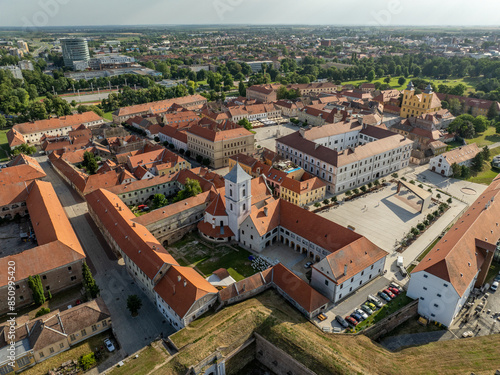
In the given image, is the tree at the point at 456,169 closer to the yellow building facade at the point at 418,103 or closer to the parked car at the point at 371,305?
the yellow building facade at the point at 418,103

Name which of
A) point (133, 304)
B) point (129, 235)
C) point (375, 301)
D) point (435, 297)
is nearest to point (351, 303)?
point (375, 301)

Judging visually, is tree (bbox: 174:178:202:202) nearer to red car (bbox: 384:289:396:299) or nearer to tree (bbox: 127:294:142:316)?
tree (bbox: 127:294:142:316)

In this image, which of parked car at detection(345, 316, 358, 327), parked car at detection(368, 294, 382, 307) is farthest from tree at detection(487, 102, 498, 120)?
parked car at detection(345, 316, 358, 327)

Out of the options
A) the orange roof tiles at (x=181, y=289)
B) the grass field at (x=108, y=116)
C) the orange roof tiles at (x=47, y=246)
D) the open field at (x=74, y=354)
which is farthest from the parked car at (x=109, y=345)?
the grass field at (x=108, y=116)

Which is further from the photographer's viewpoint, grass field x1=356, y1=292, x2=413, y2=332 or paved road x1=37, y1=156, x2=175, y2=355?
grass field x1=356, y1=292, x2=413, y2=332

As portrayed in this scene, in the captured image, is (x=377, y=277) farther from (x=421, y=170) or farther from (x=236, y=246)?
(x=421, y=170)

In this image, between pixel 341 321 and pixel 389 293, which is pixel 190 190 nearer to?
pixel 341 321
